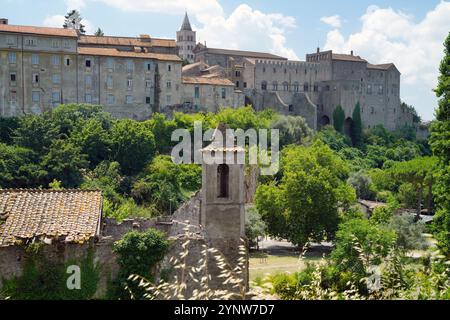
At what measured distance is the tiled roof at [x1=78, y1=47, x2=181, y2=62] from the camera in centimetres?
5953

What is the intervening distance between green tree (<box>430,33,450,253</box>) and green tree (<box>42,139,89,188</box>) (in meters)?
28.0

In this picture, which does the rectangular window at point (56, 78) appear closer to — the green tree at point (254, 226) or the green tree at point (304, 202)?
the green tree at point (304, 202)

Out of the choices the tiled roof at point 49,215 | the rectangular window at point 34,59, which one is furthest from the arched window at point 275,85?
the tiled roof at point 49,215

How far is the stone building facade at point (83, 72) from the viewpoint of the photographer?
56188 millimetres

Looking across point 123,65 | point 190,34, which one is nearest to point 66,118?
point 123,65

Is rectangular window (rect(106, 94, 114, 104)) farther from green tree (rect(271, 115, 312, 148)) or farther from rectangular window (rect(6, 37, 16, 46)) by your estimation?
green tree (rect(271, 115, 312, 148))

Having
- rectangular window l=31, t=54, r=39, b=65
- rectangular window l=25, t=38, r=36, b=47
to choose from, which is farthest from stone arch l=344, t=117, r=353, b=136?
rectangular window l=25, t=38, r=36, b=47

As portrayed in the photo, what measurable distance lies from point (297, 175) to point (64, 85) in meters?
A: 27.1

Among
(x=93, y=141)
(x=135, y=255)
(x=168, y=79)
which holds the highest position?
(x=168, y=79)

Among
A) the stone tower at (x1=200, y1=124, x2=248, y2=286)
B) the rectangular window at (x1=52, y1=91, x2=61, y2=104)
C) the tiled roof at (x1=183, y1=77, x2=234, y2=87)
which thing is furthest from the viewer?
the tiled roof at (x1=183, y1=77, x2=234, y2=87)

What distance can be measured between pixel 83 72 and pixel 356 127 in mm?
34420

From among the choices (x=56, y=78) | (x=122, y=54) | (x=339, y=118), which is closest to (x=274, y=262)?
(x=56, y=78)

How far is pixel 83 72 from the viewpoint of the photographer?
5891 centimetres

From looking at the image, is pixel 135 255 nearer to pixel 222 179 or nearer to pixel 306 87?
pixel 222 179
